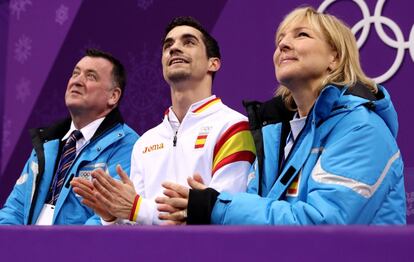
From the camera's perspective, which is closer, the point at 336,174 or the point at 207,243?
the point at 207,243

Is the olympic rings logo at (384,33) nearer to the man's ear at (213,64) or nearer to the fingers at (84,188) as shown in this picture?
the man's ear at (213,64)

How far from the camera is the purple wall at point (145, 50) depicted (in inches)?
123

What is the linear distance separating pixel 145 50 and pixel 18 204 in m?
1.27

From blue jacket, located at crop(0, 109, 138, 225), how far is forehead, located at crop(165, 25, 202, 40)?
22.8 inches

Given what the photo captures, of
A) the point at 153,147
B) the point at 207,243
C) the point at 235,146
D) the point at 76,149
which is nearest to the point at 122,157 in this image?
the point at 76,149

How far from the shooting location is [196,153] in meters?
2.48

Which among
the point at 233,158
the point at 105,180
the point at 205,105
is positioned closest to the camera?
the point at 105,180

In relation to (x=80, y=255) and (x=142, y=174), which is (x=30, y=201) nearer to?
(x=142, y=174)

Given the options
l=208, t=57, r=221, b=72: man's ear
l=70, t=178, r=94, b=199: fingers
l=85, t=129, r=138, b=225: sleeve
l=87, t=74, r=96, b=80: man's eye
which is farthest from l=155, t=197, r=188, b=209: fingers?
l=87, t=74, r=96, b=80: man's eye

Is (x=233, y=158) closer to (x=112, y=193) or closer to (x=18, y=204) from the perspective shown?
(x=112, y=193)

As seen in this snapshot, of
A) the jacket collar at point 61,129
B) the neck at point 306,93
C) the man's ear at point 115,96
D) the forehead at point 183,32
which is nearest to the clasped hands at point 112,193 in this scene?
the neck at point 306,93

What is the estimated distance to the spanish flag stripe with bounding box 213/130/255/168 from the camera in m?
2.43

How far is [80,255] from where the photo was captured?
52.1 inches

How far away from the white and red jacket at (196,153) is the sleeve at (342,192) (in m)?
0.42
